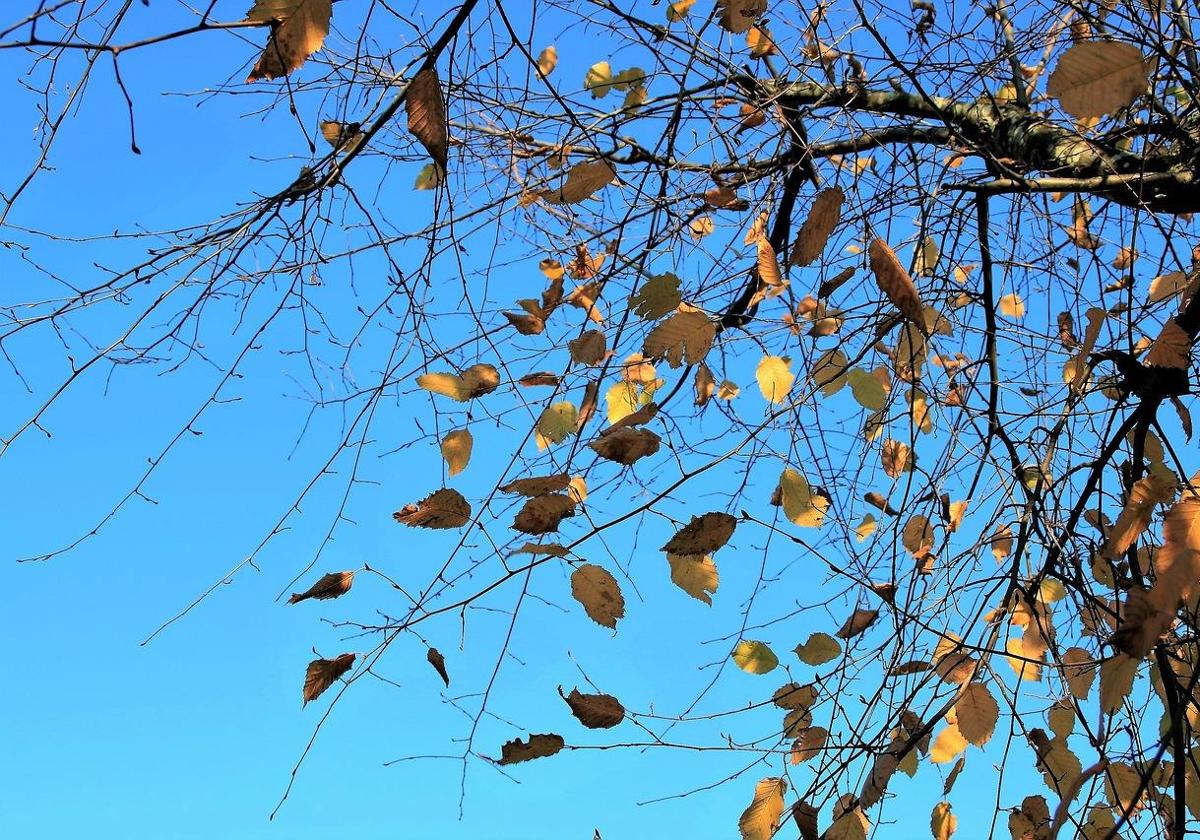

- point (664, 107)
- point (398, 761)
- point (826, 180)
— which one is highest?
point (664, 107)

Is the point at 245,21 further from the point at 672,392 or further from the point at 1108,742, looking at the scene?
the point at 1108,742

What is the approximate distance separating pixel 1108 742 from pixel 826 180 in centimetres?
96

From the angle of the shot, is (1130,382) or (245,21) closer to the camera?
(245,21)

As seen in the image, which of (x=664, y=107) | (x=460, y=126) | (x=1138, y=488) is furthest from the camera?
(x=460, y=126)

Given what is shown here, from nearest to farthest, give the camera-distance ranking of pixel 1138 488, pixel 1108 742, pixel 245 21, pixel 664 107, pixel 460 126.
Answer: pixel 245 21 < pixel 1138 488 < pixel 1108 742 < pixel 664 107 < pixel 460 126

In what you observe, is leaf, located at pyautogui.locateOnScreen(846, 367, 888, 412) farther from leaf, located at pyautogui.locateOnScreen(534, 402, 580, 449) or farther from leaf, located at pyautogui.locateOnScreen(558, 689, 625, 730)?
leaf, located at pyautogui.locateOnScreen(558, 689, 625, 730)

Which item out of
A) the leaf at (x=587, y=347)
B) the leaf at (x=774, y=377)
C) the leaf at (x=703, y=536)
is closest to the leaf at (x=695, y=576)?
the leaf at (x=703, y=536)

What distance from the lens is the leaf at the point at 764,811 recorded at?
130 cm

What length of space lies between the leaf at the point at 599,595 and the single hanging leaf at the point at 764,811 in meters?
0.33

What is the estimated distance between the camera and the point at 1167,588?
0.93m

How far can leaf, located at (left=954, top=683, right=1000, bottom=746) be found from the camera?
129 cm

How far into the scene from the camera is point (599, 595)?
4.02ft

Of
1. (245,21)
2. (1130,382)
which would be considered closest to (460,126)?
(245,21)

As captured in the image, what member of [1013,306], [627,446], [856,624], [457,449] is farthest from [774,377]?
[1013,306]
